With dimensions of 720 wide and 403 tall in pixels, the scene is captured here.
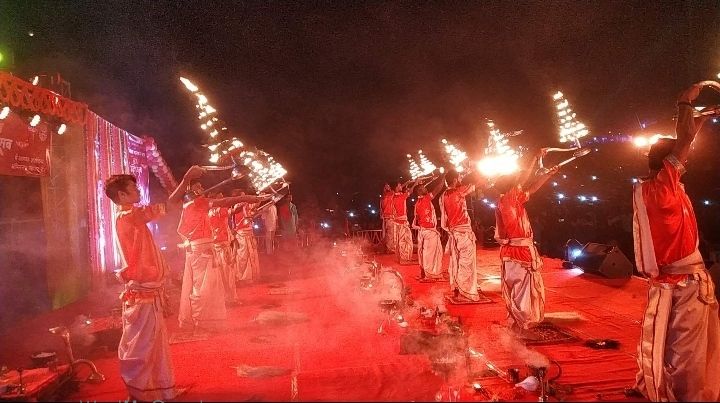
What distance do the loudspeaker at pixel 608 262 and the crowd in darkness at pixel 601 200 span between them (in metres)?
3.61

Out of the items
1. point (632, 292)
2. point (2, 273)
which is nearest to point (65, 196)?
point (2, 273)

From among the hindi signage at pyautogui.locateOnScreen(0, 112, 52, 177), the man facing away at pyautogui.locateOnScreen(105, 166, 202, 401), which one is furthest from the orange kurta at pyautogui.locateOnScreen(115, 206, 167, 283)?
the hindi signage at pyautogui.locateOnScreen(0, 112, 52, 177)

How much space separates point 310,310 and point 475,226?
12.3 metres

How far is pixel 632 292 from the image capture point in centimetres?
958

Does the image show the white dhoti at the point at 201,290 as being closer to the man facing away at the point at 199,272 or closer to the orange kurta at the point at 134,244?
the man facing away at the point at 199,272

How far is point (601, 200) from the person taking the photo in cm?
1975

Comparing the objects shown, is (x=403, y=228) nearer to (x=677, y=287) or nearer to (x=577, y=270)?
(x=577, y=270)

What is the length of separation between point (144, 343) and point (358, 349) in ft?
10.0

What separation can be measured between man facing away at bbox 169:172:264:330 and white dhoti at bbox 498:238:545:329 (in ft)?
Answer: 16.2

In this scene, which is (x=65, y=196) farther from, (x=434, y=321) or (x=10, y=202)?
(x=434, y=321)

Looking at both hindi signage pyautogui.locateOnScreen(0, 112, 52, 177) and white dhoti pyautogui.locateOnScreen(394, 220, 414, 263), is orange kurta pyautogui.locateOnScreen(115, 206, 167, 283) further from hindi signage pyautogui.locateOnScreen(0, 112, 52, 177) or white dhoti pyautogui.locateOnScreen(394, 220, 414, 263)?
white dhoti pyautogui.locateOnScreen(394, 220, 414, 263)

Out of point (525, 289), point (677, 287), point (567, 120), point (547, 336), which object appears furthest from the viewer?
point (567, 120)

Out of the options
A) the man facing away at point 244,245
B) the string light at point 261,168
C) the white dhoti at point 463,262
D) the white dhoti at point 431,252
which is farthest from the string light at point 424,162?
the white dhoti at point 463,262

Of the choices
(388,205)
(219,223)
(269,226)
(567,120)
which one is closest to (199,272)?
(219,223)
